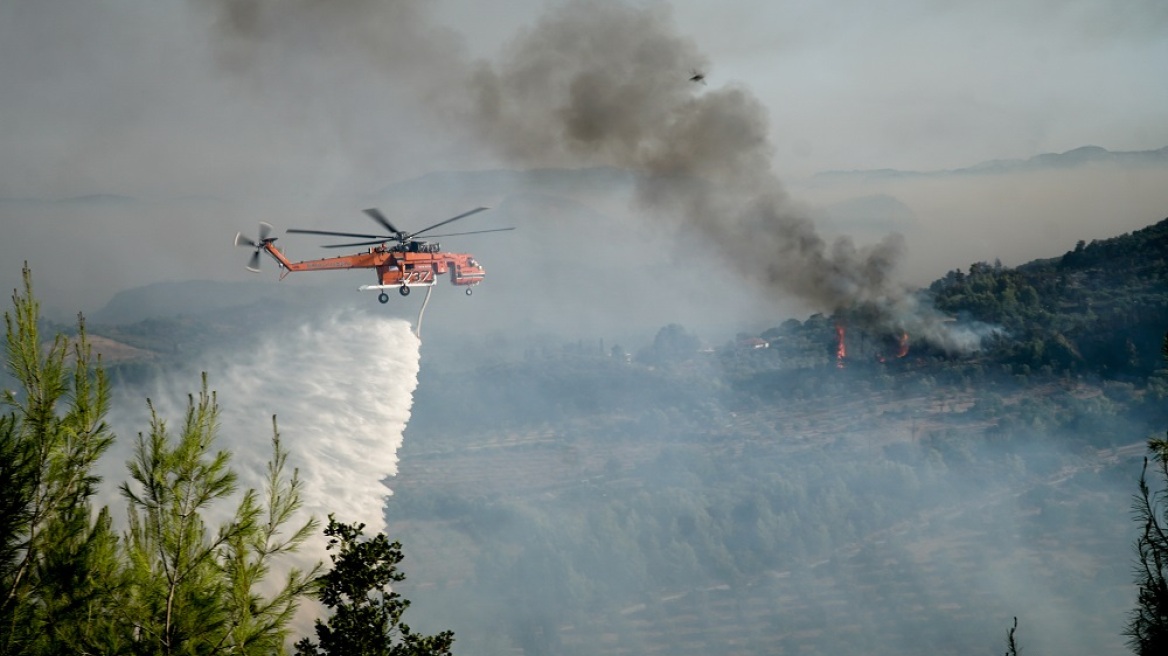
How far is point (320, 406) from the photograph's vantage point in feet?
177

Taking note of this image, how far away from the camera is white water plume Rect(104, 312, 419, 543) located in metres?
47.1

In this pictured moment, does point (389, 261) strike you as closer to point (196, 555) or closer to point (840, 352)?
point (196, 555)

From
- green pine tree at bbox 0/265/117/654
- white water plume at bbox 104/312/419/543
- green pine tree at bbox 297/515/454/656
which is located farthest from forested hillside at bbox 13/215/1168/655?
green pine tree at bbox 0/265/117/654

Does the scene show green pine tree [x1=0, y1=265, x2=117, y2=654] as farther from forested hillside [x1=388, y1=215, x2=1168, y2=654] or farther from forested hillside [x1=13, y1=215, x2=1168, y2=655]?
forested hillside [x1=388, y1=215, x2=1168, y2=654]

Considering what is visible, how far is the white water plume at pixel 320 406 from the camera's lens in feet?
155

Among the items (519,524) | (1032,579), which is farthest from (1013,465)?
(519,524)

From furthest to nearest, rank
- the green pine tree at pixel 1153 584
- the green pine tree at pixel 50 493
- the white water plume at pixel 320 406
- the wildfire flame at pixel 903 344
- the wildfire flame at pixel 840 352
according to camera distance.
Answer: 1. the wildfire flame at pixel 840 352
2. the wildfire flame at pixel 903 344
3. the white water plume at pixel 320 406
4. the green pine tree at pixel 50 493
5. the green pine tree at pixel 1153 584

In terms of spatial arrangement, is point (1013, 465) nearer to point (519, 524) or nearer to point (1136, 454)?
point (1136, 454)

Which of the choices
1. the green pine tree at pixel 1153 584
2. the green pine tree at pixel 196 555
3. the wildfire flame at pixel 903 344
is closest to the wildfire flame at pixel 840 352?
the wildfire flame at pixel 903 344

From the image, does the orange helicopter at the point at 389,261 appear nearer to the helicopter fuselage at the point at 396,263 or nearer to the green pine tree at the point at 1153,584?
the helicopter fuselage at the point at 396,263

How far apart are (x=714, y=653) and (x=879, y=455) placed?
55131mm

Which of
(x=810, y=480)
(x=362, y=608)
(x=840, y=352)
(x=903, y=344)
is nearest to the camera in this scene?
(x=362, y=608)

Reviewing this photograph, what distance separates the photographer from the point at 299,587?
66.7 ft

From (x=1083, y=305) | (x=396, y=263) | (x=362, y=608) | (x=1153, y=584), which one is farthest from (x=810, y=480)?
(x=1153, y=584)
